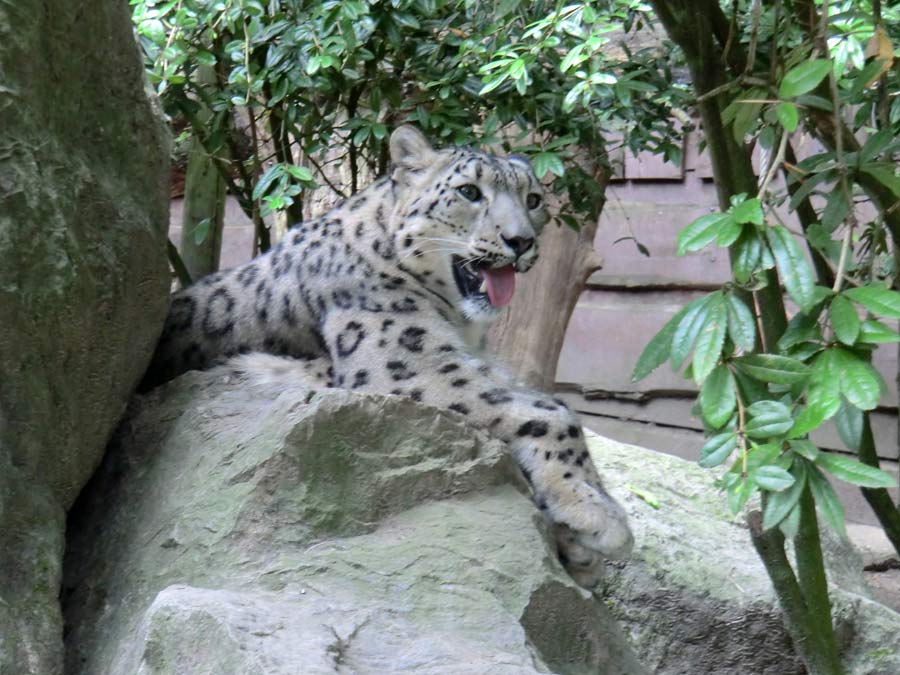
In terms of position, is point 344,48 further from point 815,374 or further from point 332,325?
point 815,374

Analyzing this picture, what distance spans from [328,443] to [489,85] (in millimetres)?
1554

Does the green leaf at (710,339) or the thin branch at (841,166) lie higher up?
the thin branch at (841,166)

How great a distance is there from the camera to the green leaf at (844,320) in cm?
235

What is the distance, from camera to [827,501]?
8.00 feet

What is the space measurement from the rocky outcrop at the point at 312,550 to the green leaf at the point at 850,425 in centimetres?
83

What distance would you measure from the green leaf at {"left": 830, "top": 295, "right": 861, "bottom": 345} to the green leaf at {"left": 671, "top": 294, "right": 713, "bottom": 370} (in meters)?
0.25

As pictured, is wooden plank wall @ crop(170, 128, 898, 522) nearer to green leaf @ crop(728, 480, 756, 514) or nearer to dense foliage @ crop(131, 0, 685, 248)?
dense foliage @ crop(131, 0, 685, 248)

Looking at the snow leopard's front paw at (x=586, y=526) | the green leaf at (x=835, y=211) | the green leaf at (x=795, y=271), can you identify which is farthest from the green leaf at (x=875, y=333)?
the snow leopard's front paw at (x=586, y=526)

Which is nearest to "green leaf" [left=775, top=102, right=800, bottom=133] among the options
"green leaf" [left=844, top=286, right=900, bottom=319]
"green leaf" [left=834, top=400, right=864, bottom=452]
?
"green leaf" [left=844, top=286, right=900, bottom=319]

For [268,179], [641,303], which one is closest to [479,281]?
[268,179]

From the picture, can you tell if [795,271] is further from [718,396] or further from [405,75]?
[405,75]

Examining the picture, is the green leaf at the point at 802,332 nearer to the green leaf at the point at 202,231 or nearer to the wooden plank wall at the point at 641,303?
the green leaf at the point at 202,231

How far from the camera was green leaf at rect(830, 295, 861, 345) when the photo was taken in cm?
235

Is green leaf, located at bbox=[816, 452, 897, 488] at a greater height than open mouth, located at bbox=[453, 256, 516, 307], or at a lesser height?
lesser
